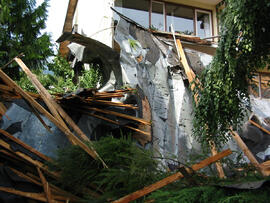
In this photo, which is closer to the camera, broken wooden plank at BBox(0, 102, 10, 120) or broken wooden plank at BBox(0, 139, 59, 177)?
broken wooden plank at BBox(0, 139, 59, 177)

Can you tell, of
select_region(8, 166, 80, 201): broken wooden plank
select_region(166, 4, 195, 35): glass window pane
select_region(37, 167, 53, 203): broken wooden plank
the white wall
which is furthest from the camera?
select_region(166, 4, 195, 35): glass window pane

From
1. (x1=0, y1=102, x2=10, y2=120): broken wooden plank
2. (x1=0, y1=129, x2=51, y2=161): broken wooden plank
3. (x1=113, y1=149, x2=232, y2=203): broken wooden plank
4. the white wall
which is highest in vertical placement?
the white wall

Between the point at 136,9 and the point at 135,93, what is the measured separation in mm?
5140

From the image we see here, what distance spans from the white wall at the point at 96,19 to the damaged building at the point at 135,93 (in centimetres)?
4

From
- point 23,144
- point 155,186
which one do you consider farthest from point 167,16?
point 155,186

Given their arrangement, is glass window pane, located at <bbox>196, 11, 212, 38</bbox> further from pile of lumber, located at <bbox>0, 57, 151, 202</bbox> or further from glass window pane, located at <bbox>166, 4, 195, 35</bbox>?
pile of lumber, located at <bbox>0, 57, 151, 202</bbox>

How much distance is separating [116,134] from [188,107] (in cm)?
289

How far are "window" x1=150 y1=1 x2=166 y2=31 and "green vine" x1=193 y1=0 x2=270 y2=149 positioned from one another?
205 inches

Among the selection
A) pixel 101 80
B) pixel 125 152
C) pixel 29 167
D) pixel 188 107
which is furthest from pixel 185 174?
pixel 101 80

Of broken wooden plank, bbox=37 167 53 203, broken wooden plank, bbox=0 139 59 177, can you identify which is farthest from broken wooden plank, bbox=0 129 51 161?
broken wooden plank, bbox=37 167 53 203

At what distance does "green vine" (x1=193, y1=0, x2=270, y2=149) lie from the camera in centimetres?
412

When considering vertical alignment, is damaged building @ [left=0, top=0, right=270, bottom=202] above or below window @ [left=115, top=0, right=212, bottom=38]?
below

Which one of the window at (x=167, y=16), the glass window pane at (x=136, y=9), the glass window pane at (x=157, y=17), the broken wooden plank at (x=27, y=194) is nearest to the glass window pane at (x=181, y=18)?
the window at (x=167, y=16)

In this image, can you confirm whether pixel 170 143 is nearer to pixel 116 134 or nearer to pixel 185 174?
pixel 116 134
